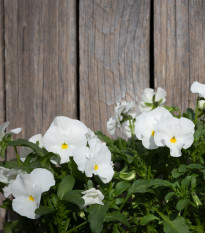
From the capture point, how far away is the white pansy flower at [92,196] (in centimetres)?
164

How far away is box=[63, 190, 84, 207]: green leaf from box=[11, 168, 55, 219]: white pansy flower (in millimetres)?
70

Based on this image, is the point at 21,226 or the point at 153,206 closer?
the point at 153,206

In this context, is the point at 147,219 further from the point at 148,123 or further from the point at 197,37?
the point at 197,37

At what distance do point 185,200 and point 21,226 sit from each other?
0.69 metres

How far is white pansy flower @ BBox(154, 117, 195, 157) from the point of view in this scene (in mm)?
1689

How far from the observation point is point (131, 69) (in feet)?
7.38

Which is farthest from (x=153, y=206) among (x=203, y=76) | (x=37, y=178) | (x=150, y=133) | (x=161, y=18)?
(x=161, y=18)

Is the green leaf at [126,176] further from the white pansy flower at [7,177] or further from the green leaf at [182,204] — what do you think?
the white pansy flower at [7,177]

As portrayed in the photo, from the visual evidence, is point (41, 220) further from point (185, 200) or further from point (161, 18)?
point (161, 18)

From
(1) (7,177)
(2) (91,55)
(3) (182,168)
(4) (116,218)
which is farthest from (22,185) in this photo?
(2) (91,55)

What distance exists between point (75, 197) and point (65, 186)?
0.10m

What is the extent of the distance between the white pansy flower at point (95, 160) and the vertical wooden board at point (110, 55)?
58cm

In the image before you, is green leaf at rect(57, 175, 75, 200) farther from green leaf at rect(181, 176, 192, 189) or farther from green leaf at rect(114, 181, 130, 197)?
green leaf at rect(181, 176, 192, 189)

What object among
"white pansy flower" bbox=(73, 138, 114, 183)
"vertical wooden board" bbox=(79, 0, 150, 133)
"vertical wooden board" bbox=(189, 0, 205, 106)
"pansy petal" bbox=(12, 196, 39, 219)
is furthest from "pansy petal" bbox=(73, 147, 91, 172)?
"vertical wooden board" bbox=(189, 0, 205, 106)
